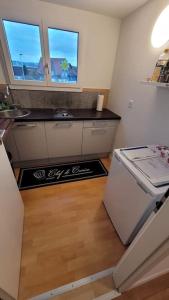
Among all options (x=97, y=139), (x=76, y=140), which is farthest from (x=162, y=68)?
(x=76, y=140)

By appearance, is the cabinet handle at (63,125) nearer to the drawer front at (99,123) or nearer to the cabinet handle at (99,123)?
the drawer front at (99,123)

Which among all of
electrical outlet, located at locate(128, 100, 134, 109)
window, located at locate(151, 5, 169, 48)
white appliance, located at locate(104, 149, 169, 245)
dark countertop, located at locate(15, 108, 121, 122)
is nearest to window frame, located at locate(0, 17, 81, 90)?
dark countertop, located at locate(15, 108, 121, 122)

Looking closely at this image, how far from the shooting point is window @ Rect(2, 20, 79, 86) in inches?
67.5

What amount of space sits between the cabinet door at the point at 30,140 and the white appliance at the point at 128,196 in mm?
1155

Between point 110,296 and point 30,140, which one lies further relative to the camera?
point 30,140

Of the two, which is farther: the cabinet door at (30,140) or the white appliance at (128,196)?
the cabinet door at (30,140)

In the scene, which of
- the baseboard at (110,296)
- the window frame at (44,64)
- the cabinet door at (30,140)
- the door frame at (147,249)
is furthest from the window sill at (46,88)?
the baseboard at (110,296)

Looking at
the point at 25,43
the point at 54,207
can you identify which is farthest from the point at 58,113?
the point at 54,207

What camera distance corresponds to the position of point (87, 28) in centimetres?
185

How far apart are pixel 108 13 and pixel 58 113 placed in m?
1.48

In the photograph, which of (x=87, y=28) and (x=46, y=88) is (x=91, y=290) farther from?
(x=87, y=28)

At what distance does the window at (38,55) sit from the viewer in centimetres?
171

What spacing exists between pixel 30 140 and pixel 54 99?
2.64ft

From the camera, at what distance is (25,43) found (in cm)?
177
